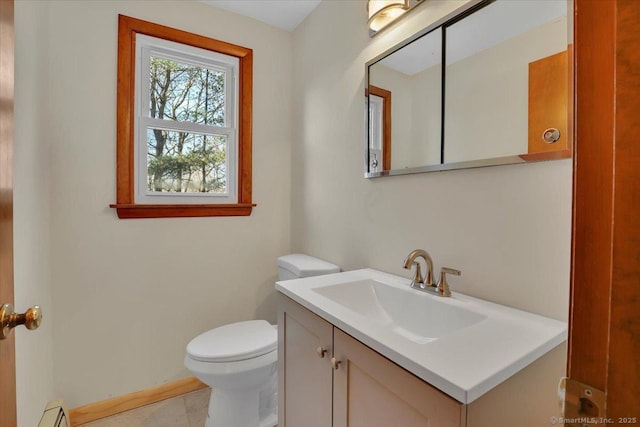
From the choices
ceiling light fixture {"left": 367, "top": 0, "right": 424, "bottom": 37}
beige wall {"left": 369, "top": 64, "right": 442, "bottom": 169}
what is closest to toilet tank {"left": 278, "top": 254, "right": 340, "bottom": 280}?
beige wall {"left": 369, "top": 64, "right": 442, "bottom": 169}

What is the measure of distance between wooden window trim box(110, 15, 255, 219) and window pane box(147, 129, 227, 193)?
0.38 feet

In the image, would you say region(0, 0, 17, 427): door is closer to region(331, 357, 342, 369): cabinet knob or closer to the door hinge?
region(331, 357, 342, 369): cabinet knob

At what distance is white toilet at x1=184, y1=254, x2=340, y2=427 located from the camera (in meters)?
1.31

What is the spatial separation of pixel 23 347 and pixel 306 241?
55.2 inches

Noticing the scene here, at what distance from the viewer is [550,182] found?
0.83 meters

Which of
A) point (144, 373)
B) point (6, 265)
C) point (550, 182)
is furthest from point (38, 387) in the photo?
point (550, 182)

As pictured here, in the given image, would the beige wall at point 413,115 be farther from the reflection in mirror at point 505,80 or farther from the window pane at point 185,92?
the window pane at point 185,92

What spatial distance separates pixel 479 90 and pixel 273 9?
5.11ft

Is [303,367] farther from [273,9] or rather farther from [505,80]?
[273,9]

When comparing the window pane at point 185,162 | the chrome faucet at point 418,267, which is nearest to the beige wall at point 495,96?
the chrome faucet at point 418,267

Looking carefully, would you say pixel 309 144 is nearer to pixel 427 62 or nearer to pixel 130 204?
pixel 427 62

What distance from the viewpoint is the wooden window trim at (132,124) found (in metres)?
1.62

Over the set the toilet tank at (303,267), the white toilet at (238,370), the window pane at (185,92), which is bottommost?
the white toilet at (238,370)

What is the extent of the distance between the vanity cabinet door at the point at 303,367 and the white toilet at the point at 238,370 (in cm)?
22
